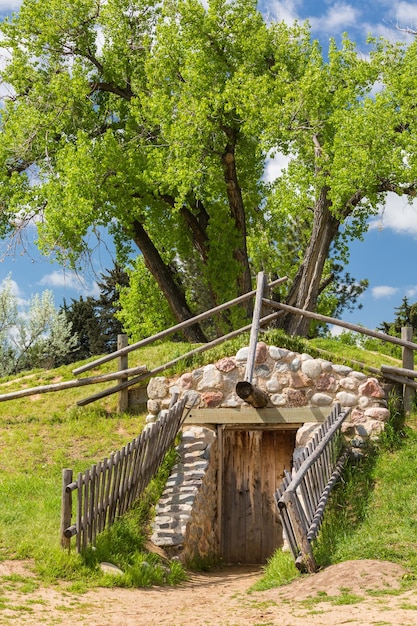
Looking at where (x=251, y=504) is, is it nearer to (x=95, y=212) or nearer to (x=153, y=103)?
(x=95, y=212)

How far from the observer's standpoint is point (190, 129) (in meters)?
18.7

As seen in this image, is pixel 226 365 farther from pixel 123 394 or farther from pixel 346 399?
pixel 123 394

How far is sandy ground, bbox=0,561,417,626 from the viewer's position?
6406 mm

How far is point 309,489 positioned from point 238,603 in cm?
178

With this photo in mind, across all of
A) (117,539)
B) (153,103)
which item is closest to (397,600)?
(117,539)

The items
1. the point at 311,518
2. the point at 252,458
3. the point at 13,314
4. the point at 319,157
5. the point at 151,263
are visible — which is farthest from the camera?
the point at 13,314

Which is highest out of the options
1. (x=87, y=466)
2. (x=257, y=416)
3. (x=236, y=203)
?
(x=236, y=203)

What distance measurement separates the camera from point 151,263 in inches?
810

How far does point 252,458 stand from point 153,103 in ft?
35.2

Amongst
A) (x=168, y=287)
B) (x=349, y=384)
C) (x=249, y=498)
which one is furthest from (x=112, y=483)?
(x=168, y=287)

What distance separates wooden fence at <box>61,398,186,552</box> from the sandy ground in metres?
0.83

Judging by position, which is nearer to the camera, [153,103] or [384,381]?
[384,381]

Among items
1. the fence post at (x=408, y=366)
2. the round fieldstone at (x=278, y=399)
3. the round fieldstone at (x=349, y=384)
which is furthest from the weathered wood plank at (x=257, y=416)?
the fence post at (x=408, y=366)

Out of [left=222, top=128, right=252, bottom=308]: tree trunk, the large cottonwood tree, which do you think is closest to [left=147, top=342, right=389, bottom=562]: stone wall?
the large cottonwood tree
